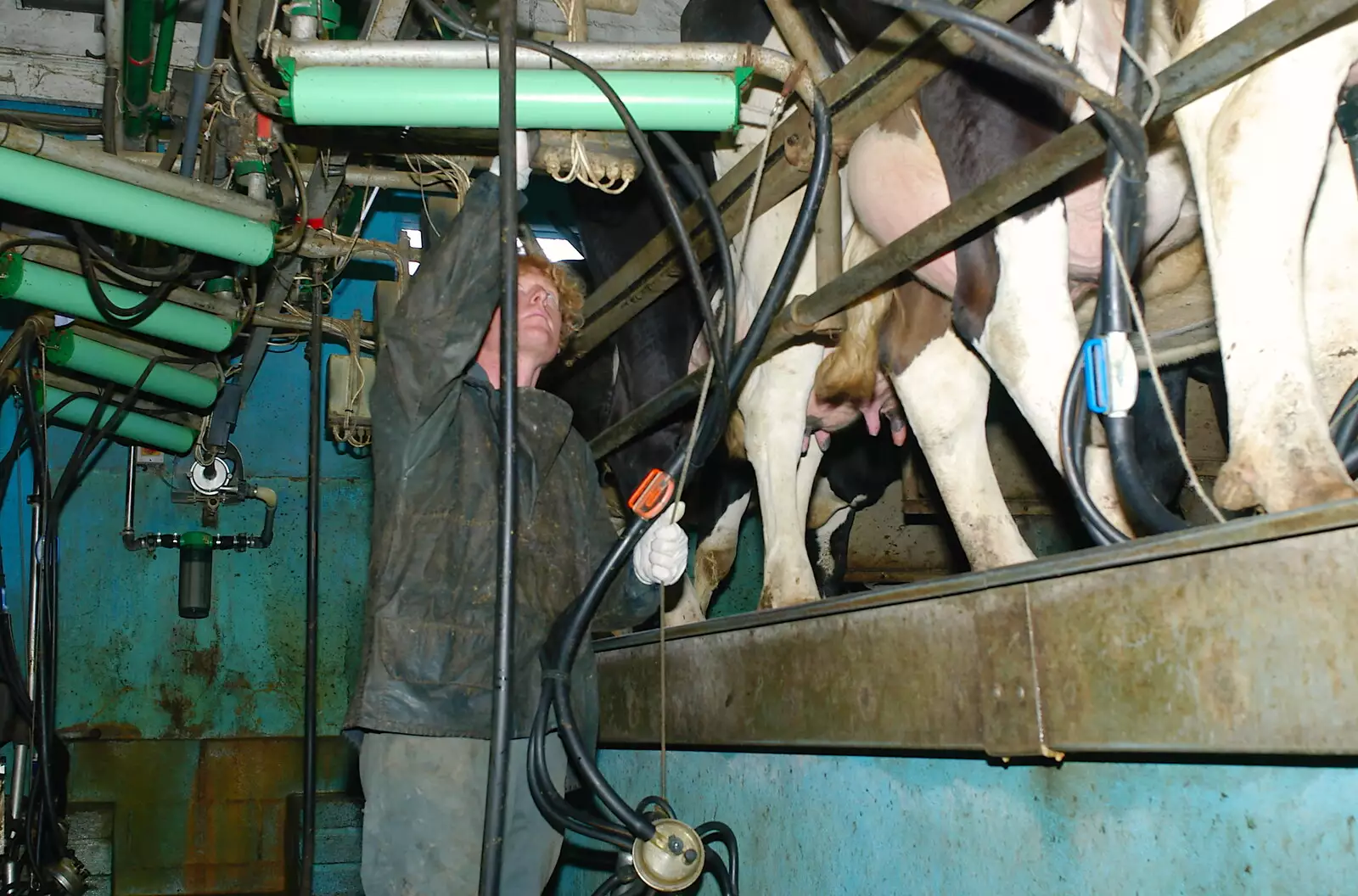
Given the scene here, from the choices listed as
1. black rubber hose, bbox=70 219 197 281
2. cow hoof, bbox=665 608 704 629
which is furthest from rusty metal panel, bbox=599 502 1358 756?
black rubber hose, bbox=70 219 197 281

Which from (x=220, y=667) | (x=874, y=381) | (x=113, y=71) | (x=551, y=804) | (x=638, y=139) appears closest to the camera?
(x=638, y=139)

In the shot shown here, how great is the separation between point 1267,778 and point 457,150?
1.97 m

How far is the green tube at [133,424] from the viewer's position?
3.93m

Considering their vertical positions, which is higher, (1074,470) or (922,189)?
(922,189)

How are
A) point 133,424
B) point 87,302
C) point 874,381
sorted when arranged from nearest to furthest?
point 874,381 < point 87,302 < point 133,424

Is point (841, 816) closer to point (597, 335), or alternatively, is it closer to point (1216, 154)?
point (1216, 154)

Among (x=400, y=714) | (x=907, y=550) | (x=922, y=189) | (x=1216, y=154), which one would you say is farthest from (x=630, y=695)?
(x=907, y=550)

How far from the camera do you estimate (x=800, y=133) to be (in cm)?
201

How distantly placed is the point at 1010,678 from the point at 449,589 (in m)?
1.03

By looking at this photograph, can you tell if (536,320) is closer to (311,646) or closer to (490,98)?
(490,98)

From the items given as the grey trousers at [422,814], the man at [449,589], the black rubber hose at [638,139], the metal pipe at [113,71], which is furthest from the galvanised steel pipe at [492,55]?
the grey trousers at [422,814]

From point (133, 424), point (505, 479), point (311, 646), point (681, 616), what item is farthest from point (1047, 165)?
point (133, 424)

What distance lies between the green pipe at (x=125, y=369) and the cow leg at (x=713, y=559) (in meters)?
1.87

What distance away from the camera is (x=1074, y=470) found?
4.59ft
